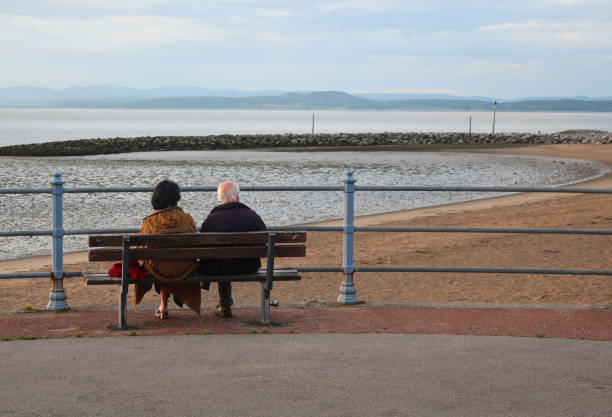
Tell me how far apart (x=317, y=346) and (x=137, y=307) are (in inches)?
82.7

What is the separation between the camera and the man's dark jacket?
22.2ft

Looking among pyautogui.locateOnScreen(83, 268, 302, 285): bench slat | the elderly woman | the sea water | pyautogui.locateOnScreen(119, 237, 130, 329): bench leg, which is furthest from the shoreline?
pyautogui.locateOnScreen(119, 237, 130, 329): bench leg

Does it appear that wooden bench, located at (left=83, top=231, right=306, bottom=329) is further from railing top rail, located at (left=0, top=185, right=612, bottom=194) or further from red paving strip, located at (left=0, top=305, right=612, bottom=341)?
railing top rail, located at (left=0, top=185, right=612, bottom=194)

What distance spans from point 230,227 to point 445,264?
7.26 metres

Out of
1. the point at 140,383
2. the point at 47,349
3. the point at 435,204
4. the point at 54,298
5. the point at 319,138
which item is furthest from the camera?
the point at 319,138

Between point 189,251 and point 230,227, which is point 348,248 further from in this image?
point 189,251

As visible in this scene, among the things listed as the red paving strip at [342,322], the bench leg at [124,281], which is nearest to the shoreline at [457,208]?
the red paving strip at [342,322]

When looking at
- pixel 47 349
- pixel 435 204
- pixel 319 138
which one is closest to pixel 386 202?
pixel 435 204

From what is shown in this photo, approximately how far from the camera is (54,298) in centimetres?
734

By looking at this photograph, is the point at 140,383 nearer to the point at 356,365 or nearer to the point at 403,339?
the point at 356,365

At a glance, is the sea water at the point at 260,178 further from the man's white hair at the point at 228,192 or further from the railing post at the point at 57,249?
the man's white hair at the point at 228,192

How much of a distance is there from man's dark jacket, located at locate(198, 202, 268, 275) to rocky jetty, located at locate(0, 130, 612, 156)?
54.6 m

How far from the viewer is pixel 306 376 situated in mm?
5207

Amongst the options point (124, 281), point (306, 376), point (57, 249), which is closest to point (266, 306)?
point (124, 281)
